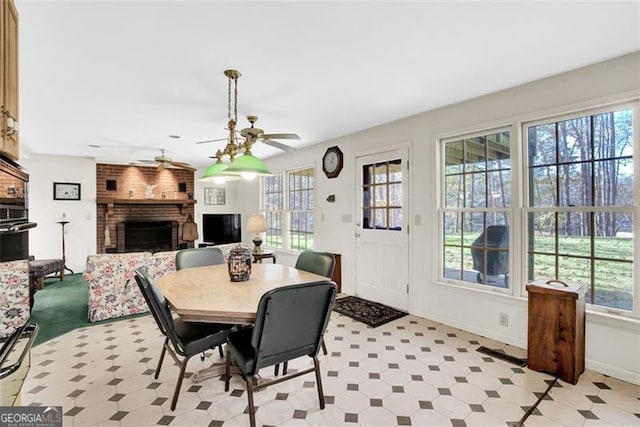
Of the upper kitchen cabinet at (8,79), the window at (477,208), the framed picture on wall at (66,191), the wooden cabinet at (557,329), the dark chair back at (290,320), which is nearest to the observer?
the upper kitchen cabinet at (8,79)

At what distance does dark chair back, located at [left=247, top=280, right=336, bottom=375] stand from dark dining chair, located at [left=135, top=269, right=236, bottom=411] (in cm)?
49

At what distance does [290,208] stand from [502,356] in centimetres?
416

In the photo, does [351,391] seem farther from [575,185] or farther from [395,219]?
[575,185]

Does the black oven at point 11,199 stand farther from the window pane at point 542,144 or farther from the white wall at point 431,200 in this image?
the window pane at point 542,144

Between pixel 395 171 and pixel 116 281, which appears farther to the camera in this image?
pixel 395 171

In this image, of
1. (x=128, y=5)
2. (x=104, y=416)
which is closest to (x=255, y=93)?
(x=128, y=5)

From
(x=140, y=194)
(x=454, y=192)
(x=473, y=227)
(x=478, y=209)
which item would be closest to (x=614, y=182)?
(x=478, y=209)

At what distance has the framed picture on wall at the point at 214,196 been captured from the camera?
7.62 meters

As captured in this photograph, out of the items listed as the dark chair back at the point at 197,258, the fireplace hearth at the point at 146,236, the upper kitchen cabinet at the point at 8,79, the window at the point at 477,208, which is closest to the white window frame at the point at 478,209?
the window at the point at 477,208

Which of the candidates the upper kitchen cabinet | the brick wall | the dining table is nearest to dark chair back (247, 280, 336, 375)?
the dining table

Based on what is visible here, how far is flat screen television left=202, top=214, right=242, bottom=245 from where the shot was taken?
281 inches

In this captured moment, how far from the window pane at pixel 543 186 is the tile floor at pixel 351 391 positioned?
4.46ft

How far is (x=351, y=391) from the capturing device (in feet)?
7.34

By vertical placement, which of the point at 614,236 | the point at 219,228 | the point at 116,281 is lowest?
the point at 116,281
